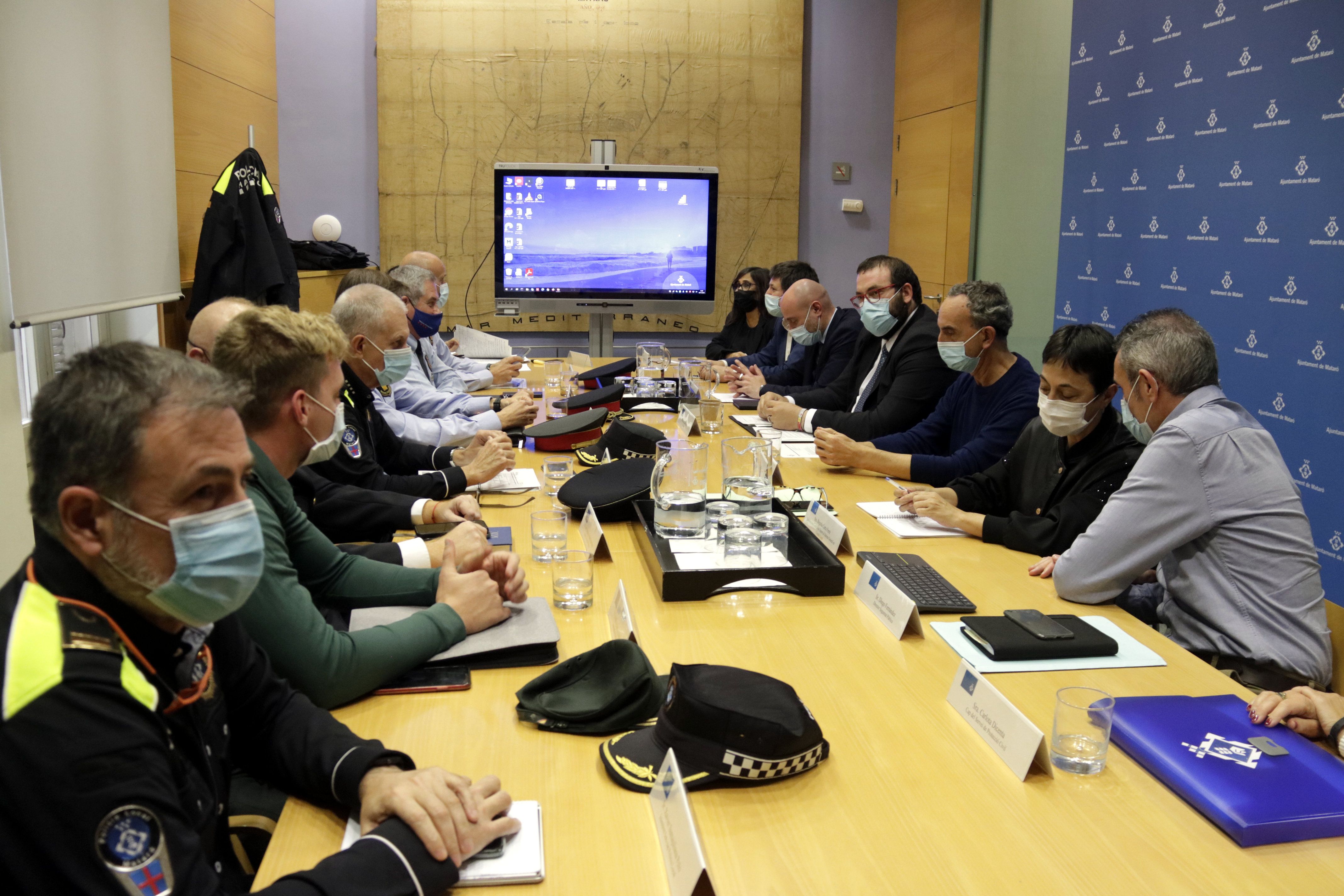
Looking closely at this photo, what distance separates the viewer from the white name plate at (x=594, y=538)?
2254 millimetres

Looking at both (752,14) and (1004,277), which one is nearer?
(1004,277)

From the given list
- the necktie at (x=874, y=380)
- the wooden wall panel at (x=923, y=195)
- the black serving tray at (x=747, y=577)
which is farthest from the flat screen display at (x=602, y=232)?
the black serving tray at (x=747, y=577)

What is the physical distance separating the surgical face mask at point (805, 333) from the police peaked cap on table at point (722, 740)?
3.93 metres

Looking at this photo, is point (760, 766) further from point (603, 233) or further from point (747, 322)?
point (603, 233)

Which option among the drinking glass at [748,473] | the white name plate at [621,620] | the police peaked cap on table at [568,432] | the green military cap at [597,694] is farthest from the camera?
the police peaked cap on table at [568,432]

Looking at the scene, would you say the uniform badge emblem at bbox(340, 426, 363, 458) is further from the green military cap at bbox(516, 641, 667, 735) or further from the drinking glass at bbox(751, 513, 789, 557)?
the green military cap at bbox(516, 641, 667, 735)

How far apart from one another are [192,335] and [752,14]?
5.39 metres

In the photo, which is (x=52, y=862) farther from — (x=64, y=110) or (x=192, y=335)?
(x=64, y=110)

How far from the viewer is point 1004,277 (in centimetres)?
611

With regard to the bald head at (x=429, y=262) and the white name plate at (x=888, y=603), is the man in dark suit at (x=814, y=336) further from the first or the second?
the white name plate at (x=888, y=603)

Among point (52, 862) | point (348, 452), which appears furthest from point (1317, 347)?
point (52, 862)

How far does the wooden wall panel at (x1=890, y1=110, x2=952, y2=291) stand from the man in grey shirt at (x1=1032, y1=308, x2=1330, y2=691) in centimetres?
472

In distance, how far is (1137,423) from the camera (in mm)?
2412

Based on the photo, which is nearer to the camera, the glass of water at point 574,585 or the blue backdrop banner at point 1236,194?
the glass of water at point 574,585
